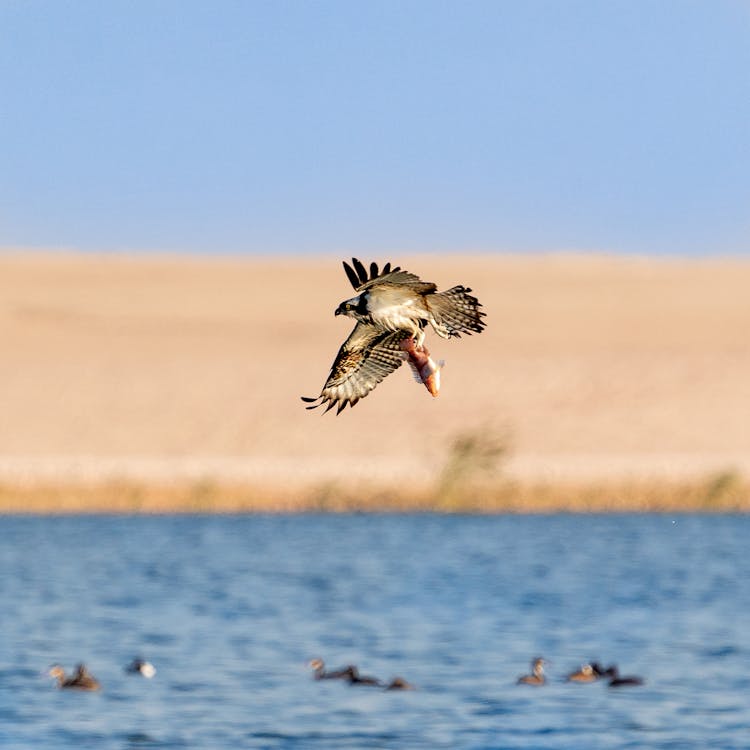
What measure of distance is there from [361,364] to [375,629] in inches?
1360

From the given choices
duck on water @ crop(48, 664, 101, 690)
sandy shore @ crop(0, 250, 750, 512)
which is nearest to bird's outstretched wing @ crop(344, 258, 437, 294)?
duck on water @ crop(48, 664, 101, 690)

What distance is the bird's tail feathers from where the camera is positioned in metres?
10.7

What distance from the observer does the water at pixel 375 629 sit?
31797 mm

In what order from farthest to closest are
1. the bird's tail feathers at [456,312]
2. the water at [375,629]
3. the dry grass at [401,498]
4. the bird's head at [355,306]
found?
the dry grass at [401,498] < the water at [375,629] < the bird's tail feathers at [456,312] < the bird's head at [355,306]

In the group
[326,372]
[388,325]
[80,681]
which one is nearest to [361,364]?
[388,325]

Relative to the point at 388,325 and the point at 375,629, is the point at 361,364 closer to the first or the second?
the point at 388,325

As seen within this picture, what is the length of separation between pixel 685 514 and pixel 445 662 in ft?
103

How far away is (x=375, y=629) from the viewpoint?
45062 mm

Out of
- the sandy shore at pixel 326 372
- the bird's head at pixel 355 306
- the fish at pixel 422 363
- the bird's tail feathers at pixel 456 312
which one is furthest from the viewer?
the sandy shore at pixel 326 372

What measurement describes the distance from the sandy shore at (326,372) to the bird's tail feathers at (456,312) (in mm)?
62699

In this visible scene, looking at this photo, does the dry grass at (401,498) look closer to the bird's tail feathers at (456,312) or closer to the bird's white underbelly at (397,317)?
Result: the bird's tail feathers at (456,312)

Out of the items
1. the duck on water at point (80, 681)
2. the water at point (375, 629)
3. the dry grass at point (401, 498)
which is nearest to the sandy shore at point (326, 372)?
the dry grass at point (401, 498)

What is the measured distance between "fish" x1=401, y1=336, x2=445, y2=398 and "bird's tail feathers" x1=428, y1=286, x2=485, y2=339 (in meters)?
0.14

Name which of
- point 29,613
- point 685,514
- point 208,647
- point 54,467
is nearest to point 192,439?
point 54,467
